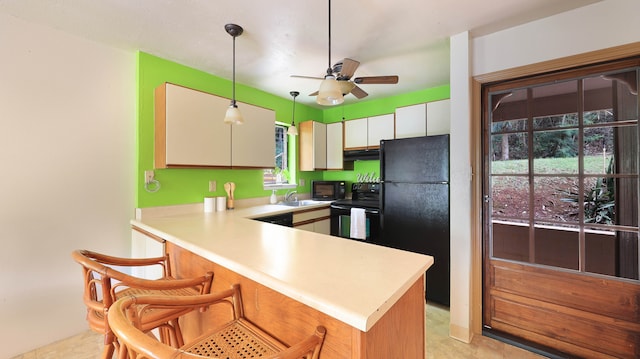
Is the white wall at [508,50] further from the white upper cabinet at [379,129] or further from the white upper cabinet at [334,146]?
the white upper cabinet at [334,146]

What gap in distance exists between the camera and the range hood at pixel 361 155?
11.3 ft

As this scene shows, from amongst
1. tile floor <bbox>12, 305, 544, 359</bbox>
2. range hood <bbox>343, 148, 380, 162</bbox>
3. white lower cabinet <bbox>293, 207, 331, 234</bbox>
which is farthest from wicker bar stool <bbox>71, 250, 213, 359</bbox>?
range hood <bbox>343, 148, 380, 162</bbox>

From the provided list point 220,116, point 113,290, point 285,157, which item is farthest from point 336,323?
point 285,157

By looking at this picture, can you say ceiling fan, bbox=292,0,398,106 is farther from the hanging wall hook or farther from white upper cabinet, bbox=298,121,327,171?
the hanging wall hook

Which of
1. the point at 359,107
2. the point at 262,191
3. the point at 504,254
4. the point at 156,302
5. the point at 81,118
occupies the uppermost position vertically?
the point at 359,107

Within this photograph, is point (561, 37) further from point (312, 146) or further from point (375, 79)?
point (312, 146)

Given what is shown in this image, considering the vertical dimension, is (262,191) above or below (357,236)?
above

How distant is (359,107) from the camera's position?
3.90 m

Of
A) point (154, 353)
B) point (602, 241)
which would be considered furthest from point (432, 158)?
point (154, 353)

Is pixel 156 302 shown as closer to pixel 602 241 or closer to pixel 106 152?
pixel 106 152

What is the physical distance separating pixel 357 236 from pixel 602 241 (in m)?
2.01

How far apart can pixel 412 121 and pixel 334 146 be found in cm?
123

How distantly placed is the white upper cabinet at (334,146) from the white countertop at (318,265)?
2.24 metres

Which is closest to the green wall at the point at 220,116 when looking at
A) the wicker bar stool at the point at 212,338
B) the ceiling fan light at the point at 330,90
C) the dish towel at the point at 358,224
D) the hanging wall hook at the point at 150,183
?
the hanging wall hook at the point at 150,183
